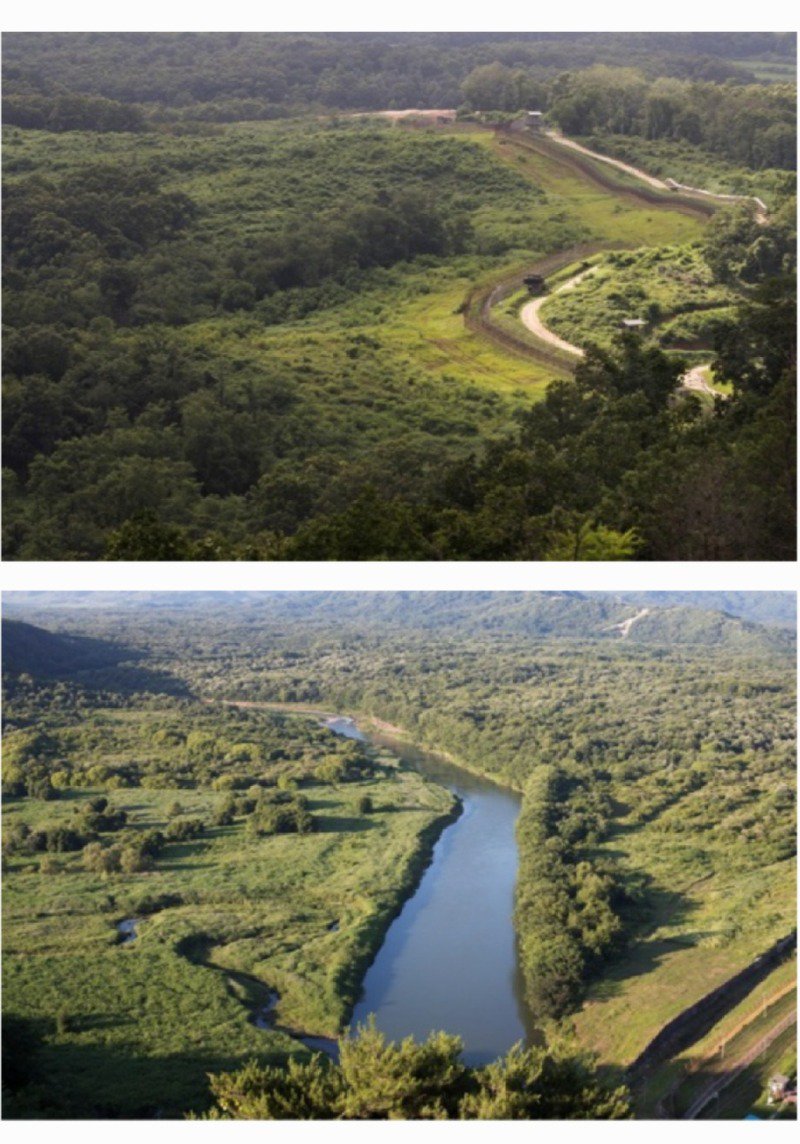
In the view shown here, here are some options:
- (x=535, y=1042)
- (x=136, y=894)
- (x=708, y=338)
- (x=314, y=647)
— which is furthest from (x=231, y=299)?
(x=535, y=1042)

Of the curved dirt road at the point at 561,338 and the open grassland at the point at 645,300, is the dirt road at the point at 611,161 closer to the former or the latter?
the open grassland at the point at 645,300

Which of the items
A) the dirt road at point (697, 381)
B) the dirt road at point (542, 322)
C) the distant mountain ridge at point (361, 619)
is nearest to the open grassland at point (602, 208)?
the dirt road at point (542, 322)

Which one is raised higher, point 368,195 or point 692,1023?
point 368,195

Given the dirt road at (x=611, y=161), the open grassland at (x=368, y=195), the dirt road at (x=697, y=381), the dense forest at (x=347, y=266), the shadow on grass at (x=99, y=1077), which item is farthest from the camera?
the dirt road at (x=611, y=161)

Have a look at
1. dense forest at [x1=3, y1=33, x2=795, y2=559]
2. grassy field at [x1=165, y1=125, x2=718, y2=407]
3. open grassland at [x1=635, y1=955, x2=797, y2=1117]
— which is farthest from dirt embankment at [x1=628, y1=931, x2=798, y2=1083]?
grassy field at [x1=165, y1=125, x2=718, y2=407]

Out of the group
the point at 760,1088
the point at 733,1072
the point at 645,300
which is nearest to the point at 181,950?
the point at 733,1072

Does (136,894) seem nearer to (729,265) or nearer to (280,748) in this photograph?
(280,748)

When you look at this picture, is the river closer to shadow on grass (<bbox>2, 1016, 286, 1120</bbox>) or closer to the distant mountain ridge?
shadow on grass (<bbox>2, 1016, 286, 1120</bbox>)

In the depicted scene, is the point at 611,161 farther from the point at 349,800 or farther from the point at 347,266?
the point at 349,800
